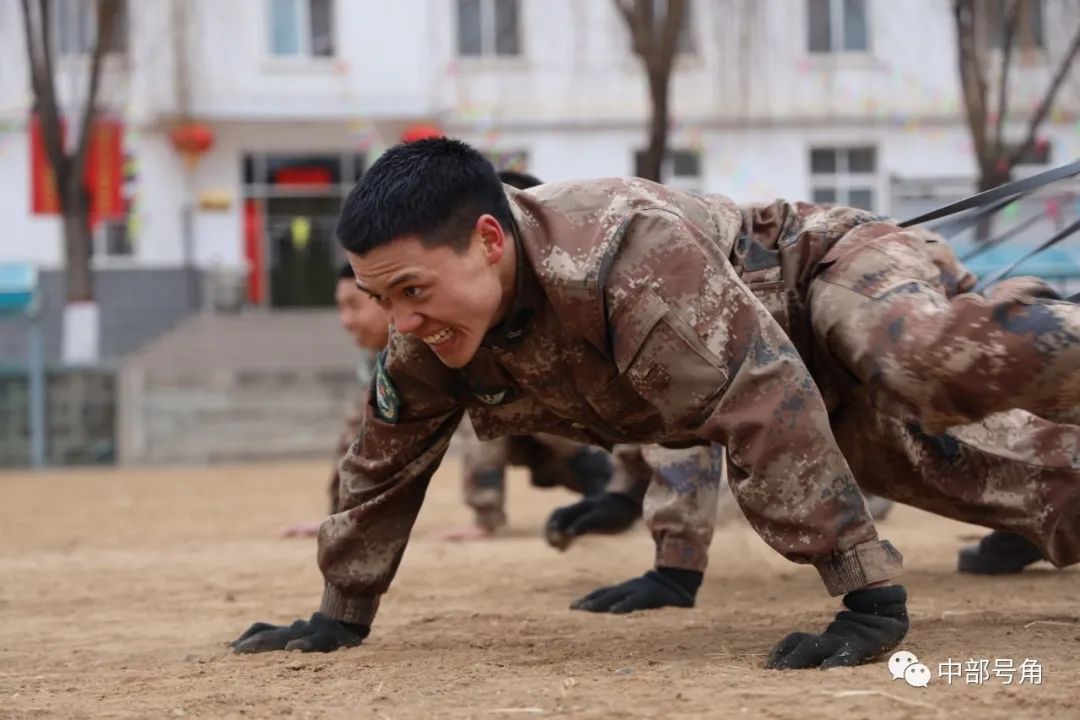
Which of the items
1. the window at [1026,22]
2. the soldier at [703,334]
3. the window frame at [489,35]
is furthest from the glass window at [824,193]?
the soldier at [703,334]

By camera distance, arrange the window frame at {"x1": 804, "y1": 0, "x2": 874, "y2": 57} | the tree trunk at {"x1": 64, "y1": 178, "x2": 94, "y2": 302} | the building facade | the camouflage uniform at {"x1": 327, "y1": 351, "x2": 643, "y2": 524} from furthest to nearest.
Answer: the window frame at {"x1": 804, "y1": 0, "x2": 874, "y2": 57}, the building facade, the tree trunk at {"x1": 64, "y1": 178, "x2": 94, "y2": 302}, the camouflage uniform at {"x1": 327, "y1": 351, "x2": 643, "y2": 524}

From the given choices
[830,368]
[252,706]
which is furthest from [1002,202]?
[252,706]

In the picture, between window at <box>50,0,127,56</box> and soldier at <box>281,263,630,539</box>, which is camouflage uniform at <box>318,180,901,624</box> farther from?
window at <box>50,0,127,56</box>

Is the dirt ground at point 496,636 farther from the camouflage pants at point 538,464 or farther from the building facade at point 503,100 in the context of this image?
the building facade at point 503,100

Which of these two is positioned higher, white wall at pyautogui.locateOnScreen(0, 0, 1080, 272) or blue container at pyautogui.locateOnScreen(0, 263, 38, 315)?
white wall at pyautogui.locateOnScreen(0, 0, 1080, 272)

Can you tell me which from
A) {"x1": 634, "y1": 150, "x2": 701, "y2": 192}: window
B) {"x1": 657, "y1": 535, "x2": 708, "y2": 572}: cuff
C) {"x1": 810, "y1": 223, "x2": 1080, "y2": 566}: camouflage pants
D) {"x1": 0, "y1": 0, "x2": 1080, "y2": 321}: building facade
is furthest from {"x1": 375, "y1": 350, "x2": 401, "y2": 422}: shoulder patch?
{"x1": 634, "y1": 150, "x2": 701, "y2": 192}: window

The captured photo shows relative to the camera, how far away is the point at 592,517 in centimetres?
569

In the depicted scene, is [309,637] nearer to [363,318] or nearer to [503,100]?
[363,318]

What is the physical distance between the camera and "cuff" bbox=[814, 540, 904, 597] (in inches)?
127

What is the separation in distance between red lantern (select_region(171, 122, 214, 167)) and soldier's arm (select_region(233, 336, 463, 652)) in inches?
742

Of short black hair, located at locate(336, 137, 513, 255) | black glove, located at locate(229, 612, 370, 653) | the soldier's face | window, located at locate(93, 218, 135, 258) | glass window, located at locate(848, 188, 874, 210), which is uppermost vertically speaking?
short black hair, located at locate(336, 137, 513, 255)

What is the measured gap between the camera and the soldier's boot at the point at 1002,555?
5074 millimetres

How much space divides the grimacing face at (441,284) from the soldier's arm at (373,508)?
1.22 ft

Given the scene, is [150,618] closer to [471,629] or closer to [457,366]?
[471,629]
